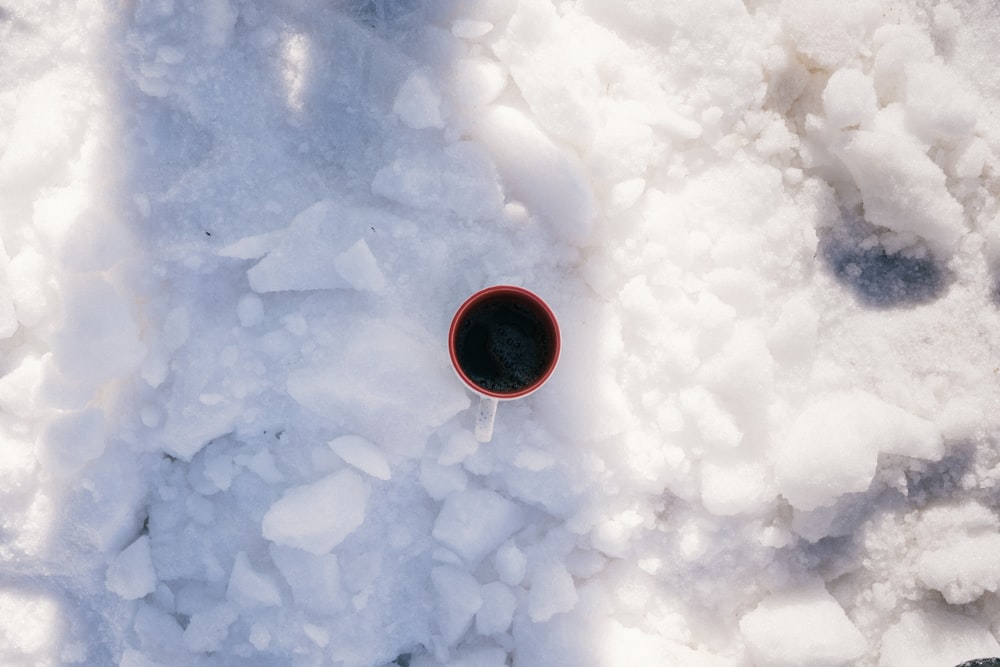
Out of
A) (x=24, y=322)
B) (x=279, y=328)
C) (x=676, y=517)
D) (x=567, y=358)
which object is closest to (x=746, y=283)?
(x=567, y=358)

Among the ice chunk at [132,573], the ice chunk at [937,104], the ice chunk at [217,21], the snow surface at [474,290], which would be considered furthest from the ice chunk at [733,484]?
the ice chunk at [217,21]

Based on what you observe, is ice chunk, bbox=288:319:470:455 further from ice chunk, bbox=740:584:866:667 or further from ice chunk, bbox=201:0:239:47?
ice chunk, bbox=740:584:866:667

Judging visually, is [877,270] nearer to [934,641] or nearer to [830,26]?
[830,26]

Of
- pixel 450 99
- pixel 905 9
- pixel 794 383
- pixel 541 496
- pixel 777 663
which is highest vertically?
pixel 905 9

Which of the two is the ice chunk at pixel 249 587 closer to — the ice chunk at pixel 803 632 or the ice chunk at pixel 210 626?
the ice chunk at pixel 210 626

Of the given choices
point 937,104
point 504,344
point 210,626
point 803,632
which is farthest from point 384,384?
point 937,104

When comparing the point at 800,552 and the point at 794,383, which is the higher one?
the point at 794,383

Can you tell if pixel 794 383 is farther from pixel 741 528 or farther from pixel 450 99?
pixel 450 99

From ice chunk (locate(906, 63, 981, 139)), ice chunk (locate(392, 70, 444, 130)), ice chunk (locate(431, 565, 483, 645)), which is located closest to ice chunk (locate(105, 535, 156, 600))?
ice chunk (locate(431, 565, 483, 645))
